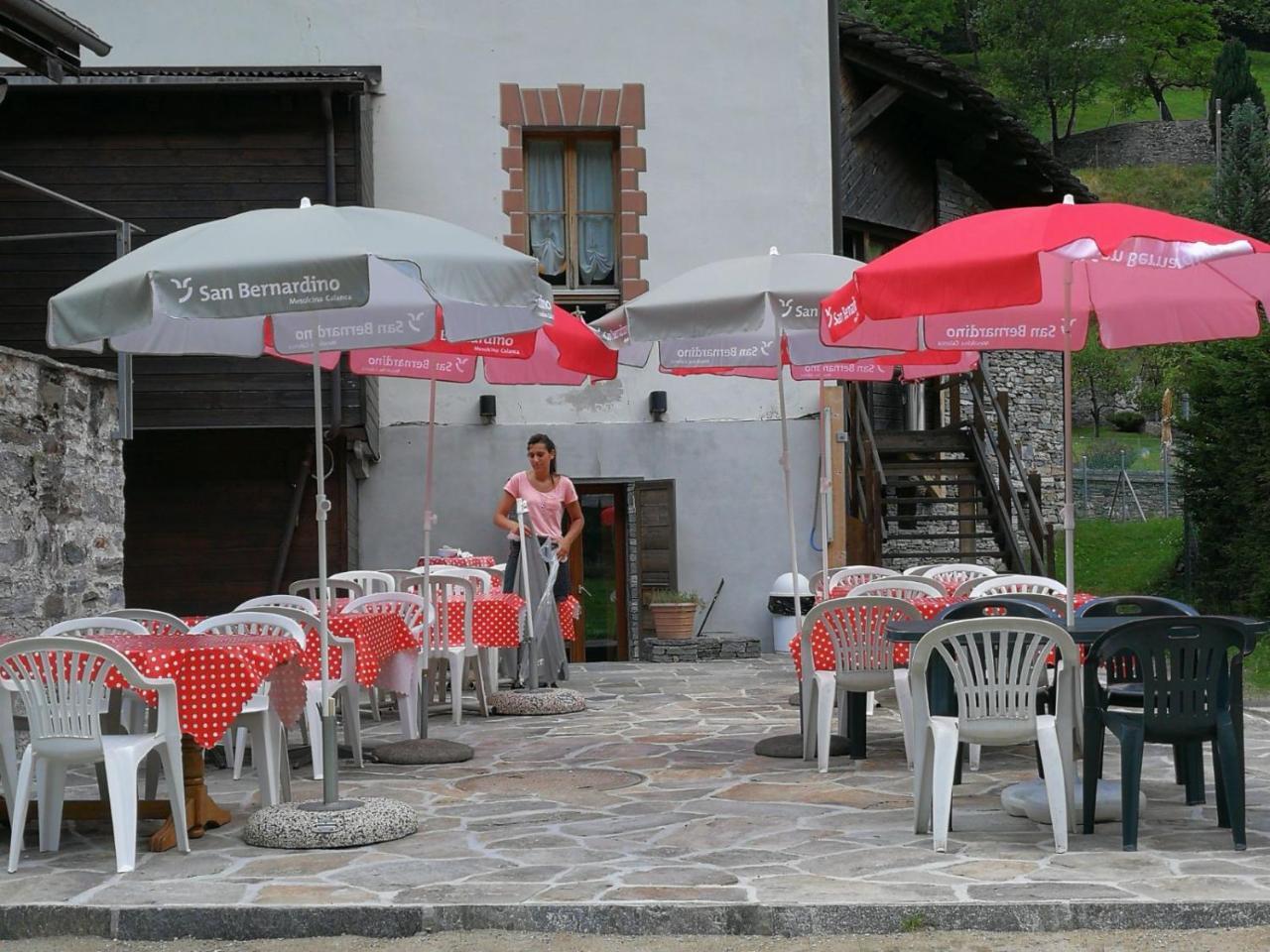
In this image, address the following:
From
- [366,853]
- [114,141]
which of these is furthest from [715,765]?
[114,141]

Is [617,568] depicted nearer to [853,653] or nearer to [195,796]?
[853,653]

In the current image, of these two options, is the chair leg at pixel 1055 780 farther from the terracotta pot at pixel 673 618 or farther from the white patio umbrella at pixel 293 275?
the terracotta pot at pixel 673 618

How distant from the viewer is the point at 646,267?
49.9 feet

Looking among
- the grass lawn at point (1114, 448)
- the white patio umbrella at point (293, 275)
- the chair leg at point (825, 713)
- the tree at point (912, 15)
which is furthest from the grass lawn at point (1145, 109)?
the white patio umbrella at point (293, 275)

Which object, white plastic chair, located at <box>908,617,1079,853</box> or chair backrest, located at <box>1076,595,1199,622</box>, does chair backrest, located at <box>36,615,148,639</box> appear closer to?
white plastic chair, located at <box>908,617,1079,853</box>

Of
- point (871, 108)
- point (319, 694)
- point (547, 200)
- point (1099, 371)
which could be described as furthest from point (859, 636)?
point (1099, 371)

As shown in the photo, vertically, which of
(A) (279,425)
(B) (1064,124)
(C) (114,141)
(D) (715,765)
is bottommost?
(D) (715,765)

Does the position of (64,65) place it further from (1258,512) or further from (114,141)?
(1258,512)

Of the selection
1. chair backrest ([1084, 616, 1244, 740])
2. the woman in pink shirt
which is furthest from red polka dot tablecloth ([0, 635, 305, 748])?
the woman in pink shirt

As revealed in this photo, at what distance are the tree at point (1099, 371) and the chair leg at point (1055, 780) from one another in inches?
1518

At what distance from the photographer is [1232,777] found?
5.72 meters

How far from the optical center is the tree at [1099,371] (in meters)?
44.1

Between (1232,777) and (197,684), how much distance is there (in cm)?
385

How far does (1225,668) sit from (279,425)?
9923 millimetres
